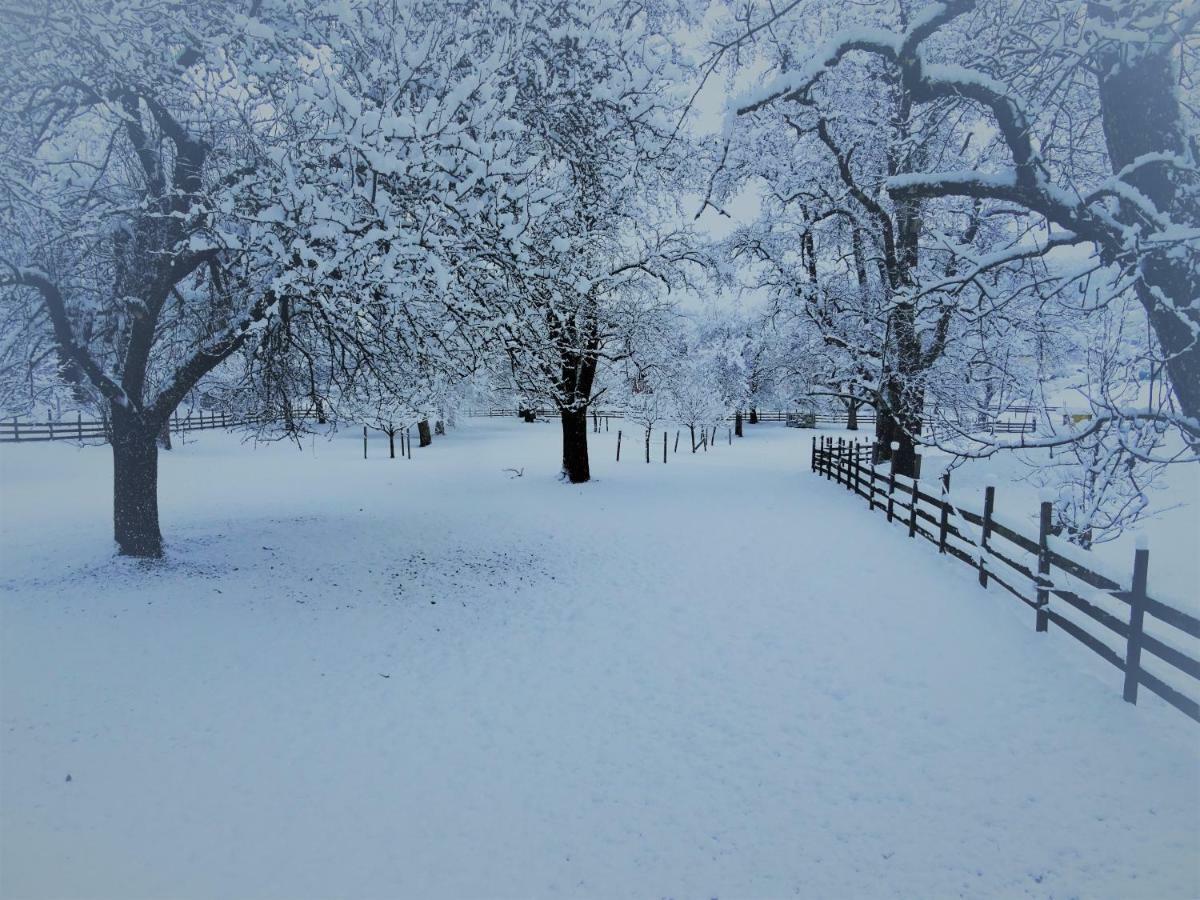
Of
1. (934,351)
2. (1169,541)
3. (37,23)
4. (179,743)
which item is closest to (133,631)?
(179,743)

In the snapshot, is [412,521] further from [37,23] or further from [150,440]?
[37,23]

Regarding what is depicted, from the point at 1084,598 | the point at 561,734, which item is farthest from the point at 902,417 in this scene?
the point at 561,734

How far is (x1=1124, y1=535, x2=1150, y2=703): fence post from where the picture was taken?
5426mm

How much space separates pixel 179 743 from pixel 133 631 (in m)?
2.96

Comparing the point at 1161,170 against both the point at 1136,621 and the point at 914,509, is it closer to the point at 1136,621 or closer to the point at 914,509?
the point at 1136,621

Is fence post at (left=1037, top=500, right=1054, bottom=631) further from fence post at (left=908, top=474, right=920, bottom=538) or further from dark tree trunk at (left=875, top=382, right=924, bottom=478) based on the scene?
dark tree trunk at (left=875, top=382, right=924, bottom=478)

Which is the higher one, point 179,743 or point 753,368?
point 753,368

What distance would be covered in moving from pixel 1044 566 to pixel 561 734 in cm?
590

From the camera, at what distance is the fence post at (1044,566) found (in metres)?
7.08

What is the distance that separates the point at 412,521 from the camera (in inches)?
582

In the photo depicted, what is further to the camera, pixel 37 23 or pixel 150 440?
pixel 150 440

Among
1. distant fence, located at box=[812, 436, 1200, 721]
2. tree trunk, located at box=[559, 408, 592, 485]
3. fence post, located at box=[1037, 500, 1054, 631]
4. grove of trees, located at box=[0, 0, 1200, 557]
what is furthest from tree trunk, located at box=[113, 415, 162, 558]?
fence post, located at box=[1037, 500, 1054, 631]

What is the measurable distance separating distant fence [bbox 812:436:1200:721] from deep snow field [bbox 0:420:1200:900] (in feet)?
0.96

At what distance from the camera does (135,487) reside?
9.77 m
